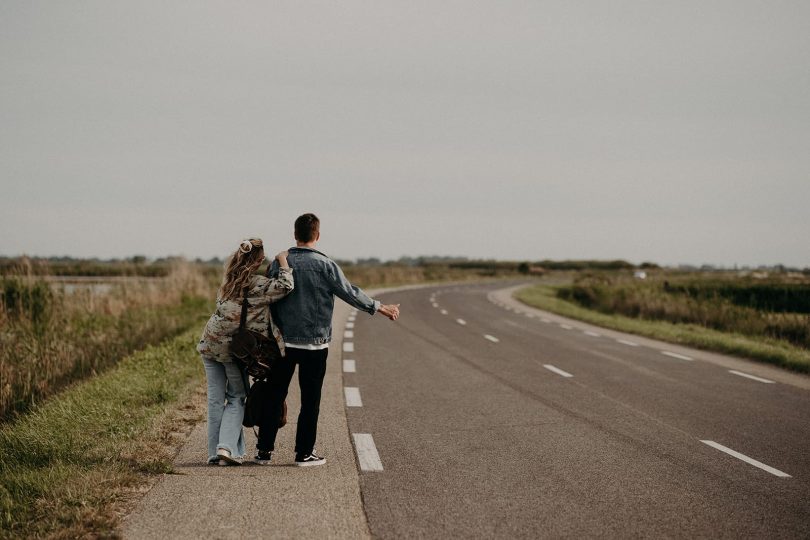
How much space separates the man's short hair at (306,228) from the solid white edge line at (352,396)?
127 inches

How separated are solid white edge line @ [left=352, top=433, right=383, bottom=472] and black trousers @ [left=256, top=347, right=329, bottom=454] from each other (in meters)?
0.46

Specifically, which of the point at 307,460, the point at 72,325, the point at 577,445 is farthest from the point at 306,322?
the point at 72,325

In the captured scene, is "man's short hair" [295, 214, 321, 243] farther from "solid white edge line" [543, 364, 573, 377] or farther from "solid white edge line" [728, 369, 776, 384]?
"solid white edge line" [728, 369, 776, 384]

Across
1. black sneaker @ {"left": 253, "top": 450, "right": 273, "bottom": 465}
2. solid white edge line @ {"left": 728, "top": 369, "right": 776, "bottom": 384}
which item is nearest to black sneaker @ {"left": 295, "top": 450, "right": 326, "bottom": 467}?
black sneaker @ {"left": 253, "top": 450, "right": 273, "bottom": 465}

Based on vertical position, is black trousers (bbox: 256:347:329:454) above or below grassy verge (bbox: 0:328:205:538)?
above

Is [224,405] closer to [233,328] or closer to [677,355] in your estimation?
[233,328]

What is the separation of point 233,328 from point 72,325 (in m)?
11.3

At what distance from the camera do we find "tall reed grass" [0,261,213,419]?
1030cm

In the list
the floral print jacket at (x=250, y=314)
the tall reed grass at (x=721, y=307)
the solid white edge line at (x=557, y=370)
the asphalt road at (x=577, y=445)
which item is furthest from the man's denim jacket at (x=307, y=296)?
the tall reed grass at (x=721, y=307)

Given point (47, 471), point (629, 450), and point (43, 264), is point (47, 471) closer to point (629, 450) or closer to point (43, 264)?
point (629, 450)

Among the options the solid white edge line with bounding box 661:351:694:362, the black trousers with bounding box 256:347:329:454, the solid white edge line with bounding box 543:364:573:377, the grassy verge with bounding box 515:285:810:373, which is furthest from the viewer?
the solid white edge line with bounding box 661:351:694:362

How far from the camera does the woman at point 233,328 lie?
5.21m

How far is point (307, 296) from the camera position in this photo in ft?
17.6

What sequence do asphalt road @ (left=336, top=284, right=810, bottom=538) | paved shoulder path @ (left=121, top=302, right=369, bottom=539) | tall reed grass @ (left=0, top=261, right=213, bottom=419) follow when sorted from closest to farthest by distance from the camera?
paved shoulder path @ (left=121, top=302, right=369, bottom=539), asphalt road @ (left=336, top=284, right=810, bottom=538), tall reed grass @ (left=0, top=261, right=213, bottom=419)
